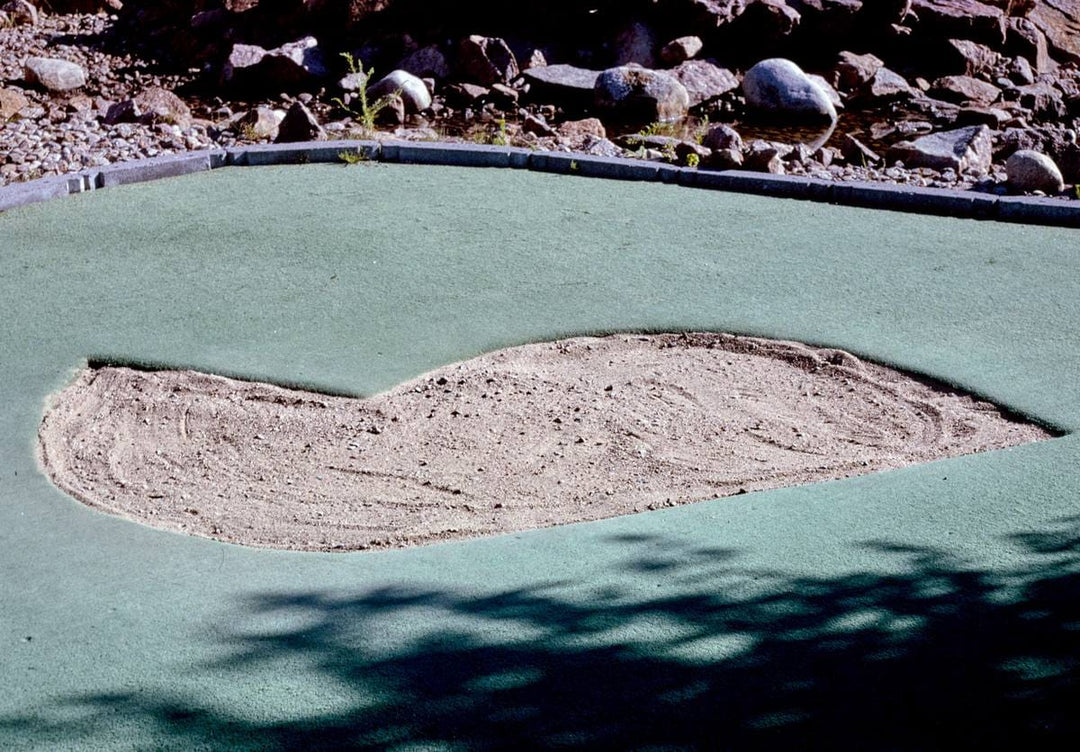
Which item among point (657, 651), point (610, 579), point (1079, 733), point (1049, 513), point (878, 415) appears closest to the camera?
point (1079, 733)

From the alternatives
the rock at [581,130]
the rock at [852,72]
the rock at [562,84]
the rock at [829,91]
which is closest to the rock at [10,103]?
the rock at [562,84]

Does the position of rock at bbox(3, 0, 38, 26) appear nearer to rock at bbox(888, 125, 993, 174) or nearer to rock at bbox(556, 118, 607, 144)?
rock at bbox(556, 118, 607, 144)

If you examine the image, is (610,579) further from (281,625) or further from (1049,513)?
(1049,513)

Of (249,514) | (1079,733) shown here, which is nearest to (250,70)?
(249,514)

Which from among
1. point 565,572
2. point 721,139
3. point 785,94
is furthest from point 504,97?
point 565,572

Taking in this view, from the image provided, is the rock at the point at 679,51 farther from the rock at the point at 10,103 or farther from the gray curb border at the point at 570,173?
Result: the rock at the point at 10,103

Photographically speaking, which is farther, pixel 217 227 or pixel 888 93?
pixel 888 93

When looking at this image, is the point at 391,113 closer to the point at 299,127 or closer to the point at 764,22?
the point at 299,127
